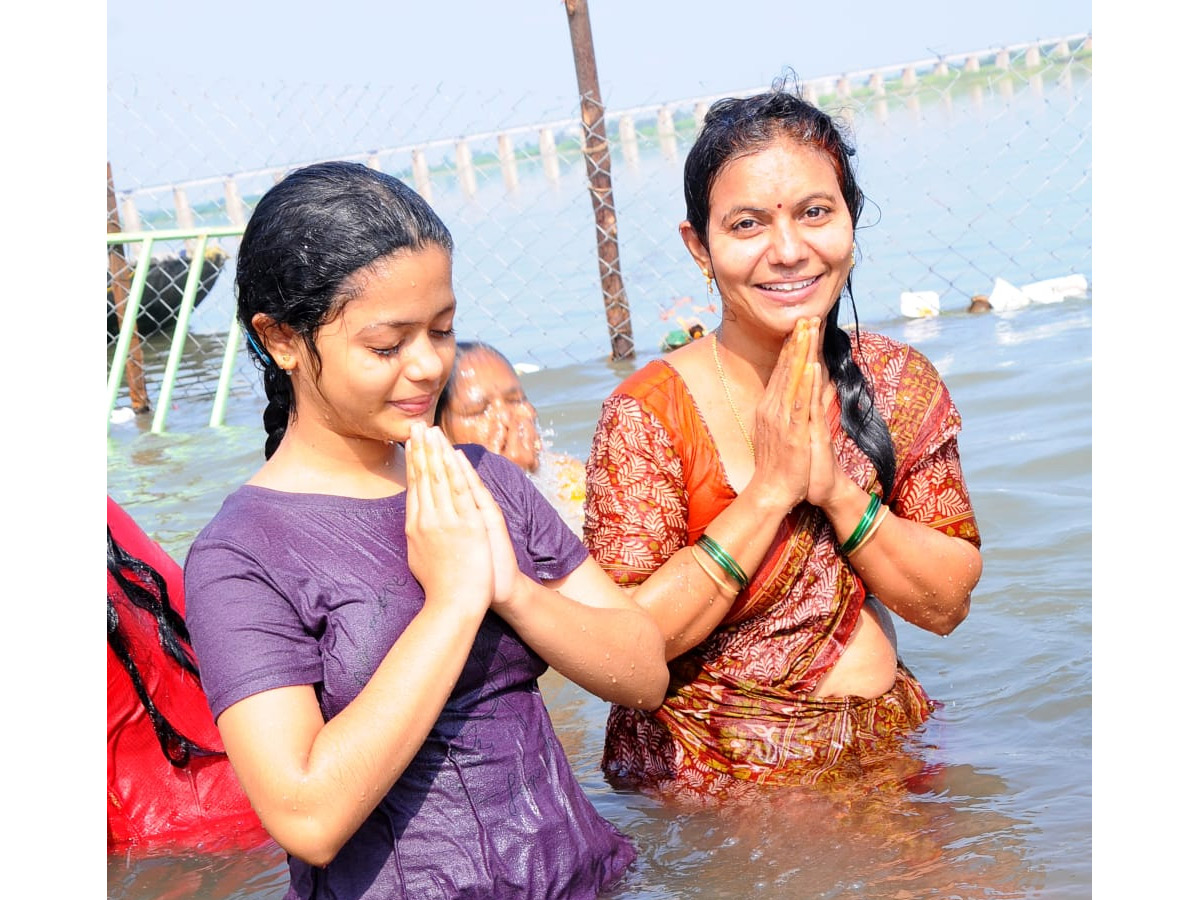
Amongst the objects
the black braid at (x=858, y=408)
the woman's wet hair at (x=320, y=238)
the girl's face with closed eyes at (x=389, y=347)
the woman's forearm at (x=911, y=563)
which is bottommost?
the woman's forearm at (x=911, y=563)

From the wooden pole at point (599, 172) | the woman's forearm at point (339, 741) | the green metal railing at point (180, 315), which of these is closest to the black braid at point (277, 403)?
the woman's forearm at point (339, 741)

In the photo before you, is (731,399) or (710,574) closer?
(710,574)

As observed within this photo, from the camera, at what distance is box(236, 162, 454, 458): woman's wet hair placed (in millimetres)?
2289

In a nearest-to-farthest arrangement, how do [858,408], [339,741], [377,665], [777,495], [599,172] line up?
[339,741] < [377,665] < [777,495] < [858,408] < [599,172]

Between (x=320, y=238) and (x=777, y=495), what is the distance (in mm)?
1183

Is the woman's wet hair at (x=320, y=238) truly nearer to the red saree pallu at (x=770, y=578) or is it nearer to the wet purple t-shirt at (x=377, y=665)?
the wet purple t-shirt at (x=377, y=665)

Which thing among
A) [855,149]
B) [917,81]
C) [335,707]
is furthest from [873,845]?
[917,81]

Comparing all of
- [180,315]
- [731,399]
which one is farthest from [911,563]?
[180,315]

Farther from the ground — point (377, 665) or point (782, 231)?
point (782, 231)

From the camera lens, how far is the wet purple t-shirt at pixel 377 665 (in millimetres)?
2217

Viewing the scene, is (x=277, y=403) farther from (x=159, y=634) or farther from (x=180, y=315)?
(x=180, y=315)

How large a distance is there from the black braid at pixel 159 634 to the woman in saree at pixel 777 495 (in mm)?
1044

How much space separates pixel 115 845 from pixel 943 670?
2.49m

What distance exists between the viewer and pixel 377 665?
2.28 meters
